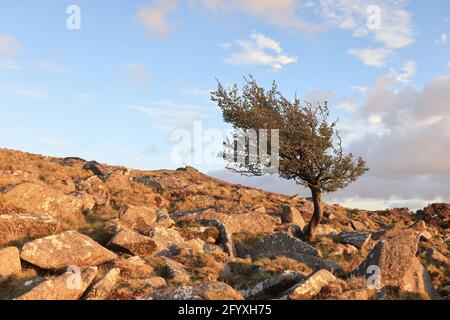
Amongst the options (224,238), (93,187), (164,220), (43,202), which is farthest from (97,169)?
(224,238)

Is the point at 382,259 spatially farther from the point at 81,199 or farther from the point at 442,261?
the point at 81,199

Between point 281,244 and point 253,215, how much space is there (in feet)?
18.9

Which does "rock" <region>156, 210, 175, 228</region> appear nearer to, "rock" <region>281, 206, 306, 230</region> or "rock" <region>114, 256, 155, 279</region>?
"rock" <region>114, 256, 155, 279</region>

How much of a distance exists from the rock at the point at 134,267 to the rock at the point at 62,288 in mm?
2112

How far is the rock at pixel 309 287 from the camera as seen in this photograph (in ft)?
47.3

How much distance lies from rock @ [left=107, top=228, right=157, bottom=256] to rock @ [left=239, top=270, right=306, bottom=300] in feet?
18.6

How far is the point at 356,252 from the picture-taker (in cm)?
2956

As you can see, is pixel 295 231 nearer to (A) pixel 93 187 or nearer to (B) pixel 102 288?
(A) pixel 93 187

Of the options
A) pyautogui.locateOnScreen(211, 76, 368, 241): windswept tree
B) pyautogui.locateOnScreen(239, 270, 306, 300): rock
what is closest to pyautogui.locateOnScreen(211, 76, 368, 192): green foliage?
pyautogui.locateOnScreen(211, 76, 368, 241): windswept tree

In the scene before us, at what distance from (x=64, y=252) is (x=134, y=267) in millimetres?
2734

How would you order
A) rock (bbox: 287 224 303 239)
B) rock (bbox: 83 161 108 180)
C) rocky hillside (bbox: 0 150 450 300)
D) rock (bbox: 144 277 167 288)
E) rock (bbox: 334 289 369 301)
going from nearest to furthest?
1. rock (bbox: 334 289 369 301)
2. rocky hillside (bbox: 0 150 450 300)
3. rock (bbox: 144 277 167 288)
4. rock (bbox: 287 224 303 239)
5. rock (bbox: 83 161 108 180)

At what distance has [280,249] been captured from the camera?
2589 centimetres

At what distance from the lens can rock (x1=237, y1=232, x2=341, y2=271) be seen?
954 inches
